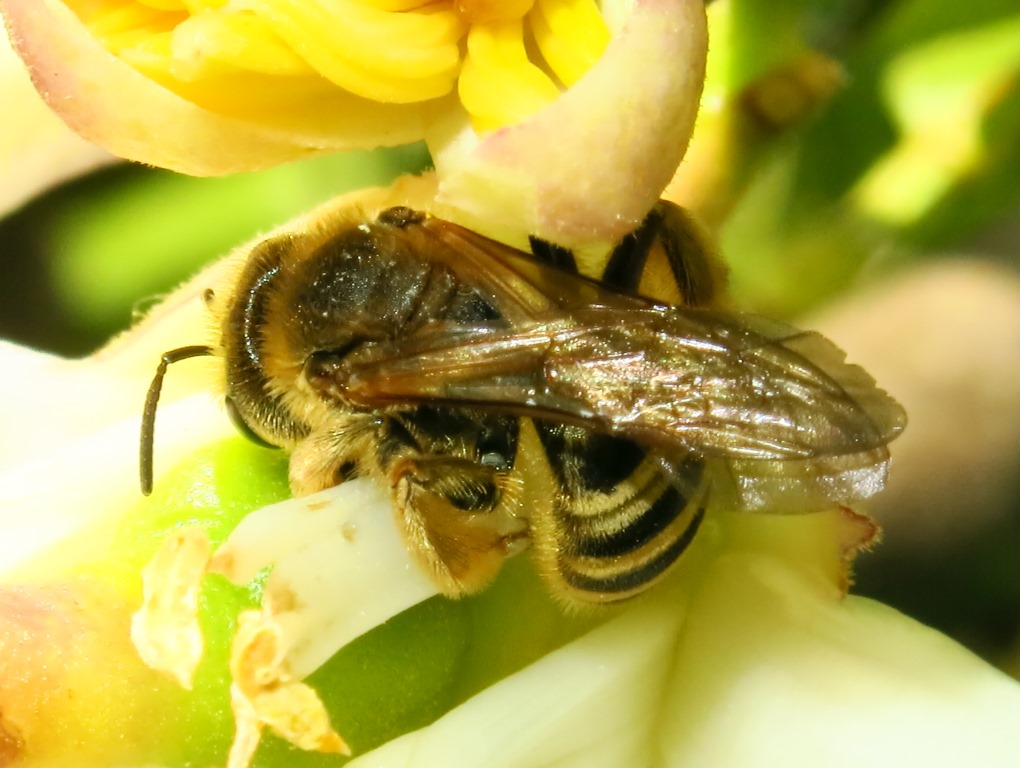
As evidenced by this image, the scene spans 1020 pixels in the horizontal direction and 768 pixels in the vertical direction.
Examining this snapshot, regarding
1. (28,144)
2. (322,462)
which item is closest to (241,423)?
(322,462)

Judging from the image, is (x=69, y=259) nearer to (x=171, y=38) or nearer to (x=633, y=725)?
(x=171, y=38)

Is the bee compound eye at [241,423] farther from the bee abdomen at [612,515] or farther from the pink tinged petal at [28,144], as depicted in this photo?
the pink tinged petal at [28,144]

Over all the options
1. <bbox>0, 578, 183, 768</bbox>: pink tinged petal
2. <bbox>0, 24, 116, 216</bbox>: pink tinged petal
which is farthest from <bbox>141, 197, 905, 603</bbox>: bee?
<bbox>0, 24, 116, 216</bbox>: pink tinged petal

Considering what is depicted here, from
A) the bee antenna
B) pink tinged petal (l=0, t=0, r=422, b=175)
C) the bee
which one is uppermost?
pink tinged petal (l=0, t=0, r=422, b=175)

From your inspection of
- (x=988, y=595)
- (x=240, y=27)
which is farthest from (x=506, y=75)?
(x=988, y=595)

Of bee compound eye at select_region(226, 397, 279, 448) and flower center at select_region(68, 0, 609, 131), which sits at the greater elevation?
flower center at select_region(68, 0, 609, 131)

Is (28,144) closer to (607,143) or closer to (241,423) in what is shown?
(241,423)

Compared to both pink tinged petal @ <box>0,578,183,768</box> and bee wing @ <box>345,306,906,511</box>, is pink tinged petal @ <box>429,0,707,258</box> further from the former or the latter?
pink tinged petal @ <box>0,578,183,768</box>
